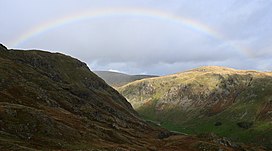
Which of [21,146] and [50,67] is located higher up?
[50,67]

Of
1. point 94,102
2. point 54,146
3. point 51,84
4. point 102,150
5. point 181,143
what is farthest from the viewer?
point 94,102

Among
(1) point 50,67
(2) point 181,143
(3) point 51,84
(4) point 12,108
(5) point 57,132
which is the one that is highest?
(1) point 50,67

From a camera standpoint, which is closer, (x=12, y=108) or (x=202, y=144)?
(x=12, y=108)

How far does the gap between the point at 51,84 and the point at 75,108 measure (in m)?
17.7

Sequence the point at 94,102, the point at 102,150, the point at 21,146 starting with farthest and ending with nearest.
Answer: the point at 94,102, the point at 102,150, the point at 21,146

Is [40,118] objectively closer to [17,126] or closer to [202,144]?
[17,126]

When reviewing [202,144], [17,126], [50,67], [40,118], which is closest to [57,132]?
[40,118]

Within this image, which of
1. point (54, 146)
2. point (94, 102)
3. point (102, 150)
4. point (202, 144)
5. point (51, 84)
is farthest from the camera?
point (94, 102)

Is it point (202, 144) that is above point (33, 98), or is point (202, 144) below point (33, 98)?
below

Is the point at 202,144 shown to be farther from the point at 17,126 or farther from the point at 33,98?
the point at 17,126

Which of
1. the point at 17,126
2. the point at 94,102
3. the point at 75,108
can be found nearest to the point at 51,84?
the point at 75,108

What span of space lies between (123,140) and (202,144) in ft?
101

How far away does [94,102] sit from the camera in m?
162

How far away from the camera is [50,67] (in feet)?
603
